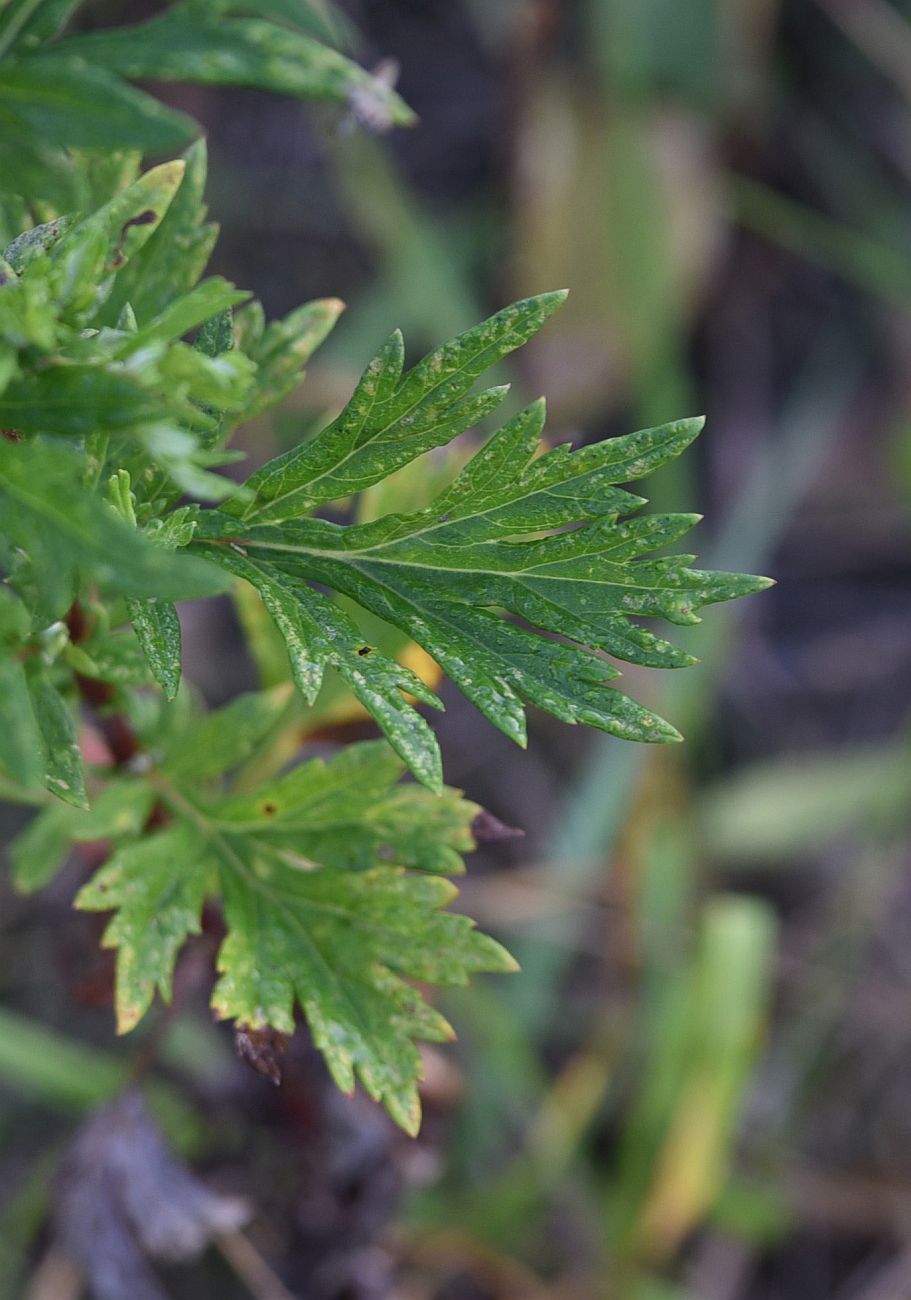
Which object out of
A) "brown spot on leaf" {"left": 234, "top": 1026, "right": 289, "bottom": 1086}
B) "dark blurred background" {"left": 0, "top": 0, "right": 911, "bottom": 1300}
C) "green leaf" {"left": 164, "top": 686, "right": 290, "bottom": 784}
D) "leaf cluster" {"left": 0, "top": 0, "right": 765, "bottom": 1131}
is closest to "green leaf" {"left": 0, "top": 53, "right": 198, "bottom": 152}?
"leaf cluster" {"left": 0, "top": 0, "right": 765, "bottom": 1131}

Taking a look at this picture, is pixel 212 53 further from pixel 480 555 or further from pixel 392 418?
pixel 480 555

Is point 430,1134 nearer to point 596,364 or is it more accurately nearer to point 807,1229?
point 807,1229

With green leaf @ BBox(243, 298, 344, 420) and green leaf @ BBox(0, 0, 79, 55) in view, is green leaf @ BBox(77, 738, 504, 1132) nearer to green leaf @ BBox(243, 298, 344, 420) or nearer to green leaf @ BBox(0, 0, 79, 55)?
green leaf @ BBox(243, 298, 344, 420)

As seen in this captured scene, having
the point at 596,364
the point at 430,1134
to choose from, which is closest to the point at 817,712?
the point at 596,364

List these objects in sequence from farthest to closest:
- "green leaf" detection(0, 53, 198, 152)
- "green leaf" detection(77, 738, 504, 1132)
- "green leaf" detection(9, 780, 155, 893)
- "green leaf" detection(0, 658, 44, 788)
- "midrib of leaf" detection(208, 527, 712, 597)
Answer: "green leaf" detection(9, 780, 155, 893)
"green leaf" detection(77, 738, 504, 1132)
"midrib of leaf" detection(208, 527, 712, 597)
"green leaf" detection(0, 53, 198, 152)
"green leaf" detection(0, 658, 44, 788)

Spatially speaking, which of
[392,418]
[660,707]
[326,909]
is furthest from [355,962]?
[660,707]

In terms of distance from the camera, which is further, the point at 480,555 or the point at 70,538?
the point at 480,555
